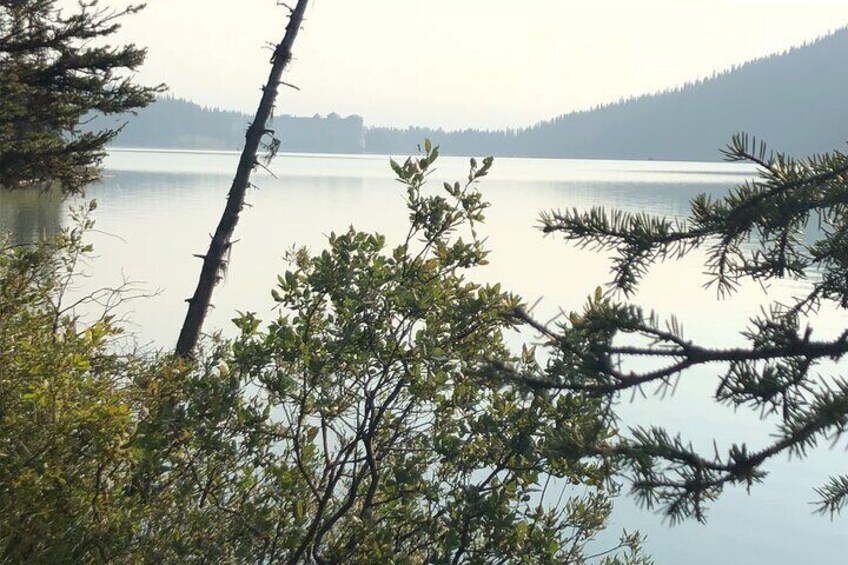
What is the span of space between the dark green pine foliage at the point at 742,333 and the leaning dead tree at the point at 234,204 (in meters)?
6.30

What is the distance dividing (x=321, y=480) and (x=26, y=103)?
8.99 meters

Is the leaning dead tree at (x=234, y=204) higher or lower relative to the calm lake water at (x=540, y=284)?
higher

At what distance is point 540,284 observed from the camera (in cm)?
2644

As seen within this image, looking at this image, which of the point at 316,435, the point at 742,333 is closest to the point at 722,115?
the point at 316,435

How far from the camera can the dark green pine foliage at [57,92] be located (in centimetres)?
1176

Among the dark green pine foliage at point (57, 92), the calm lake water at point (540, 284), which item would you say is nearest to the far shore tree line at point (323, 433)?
the calm lake water at point (540, 284)

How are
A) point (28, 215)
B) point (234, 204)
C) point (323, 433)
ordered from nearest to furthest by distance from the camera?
point (323, 433) < point (234, 204) < point (28, 215)

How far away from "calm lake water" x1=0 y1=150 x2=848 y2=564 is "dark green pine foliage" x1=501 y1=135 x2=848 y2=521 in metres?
0.31

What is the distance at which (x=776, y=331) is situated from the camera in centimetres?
263

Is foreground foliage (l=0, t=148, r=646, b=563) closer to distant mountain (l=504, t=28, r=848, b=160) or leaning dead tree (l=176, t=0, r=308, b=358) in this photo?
leaning dead tree (l=176, t=0, r=308, b=358)

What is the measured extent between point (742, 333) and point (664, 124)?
165m

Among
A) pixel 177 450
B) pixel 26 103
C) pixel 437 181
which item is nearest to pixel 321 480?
pixel 177 450

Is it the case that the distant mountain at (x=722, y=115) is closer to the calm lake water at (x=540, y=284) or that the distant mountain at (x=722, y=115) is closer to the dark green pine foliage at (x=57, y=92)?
the calm lake water at (x=540, y=284)

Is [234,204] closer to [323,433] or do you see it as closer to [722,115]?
[323,433]
